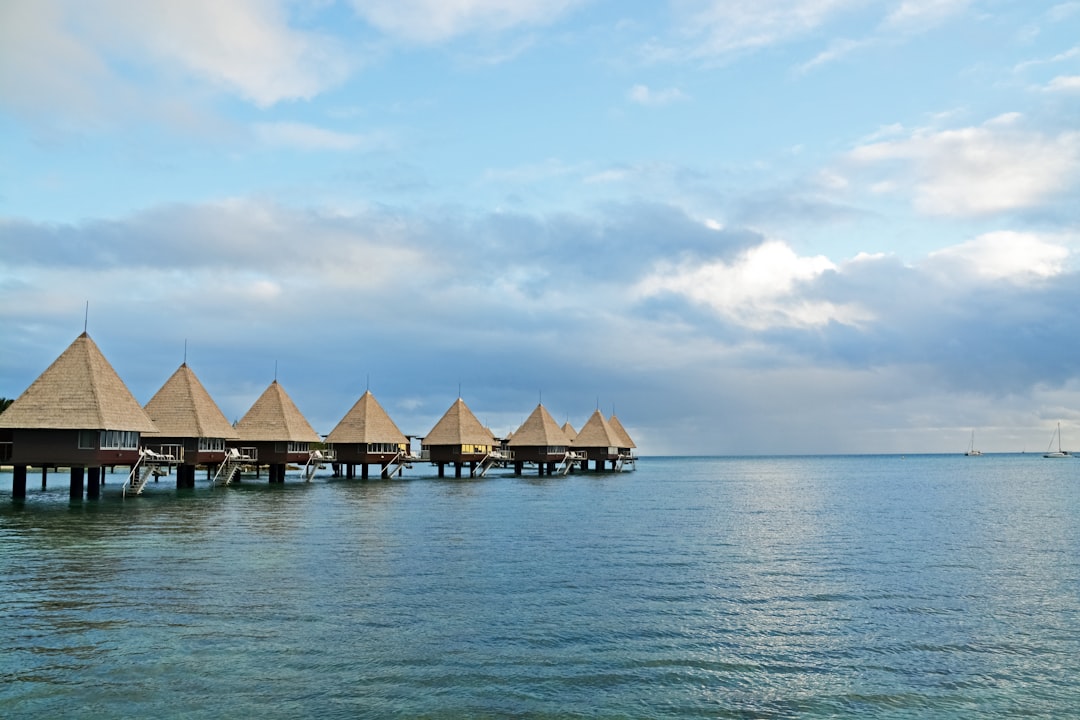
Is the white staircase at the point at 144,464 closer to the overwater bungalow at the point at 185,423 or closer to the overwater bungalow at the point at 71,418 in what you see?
the overwater bungalow at the point at 185,423

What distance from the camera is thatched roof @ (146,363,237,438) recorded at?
50781 mm

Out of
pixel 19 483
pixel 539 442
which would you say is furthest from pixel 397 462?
pixel 19 483

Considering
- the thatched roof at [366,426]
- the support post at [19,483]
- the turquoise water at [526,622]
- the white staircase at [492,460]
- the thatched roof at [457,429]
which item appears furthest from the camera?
the white staircase at [492,460]

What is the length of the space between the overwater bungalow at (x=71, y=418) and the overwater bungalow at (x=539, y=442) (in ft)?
148

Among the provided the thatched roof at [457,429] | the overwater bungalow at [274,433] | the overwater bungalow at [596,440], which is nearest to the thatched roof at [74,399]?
the overwater bungalow at [274,433]

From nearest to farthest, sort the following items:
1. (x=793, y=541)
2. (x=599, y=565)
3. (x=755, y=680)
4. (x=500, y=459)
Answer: (x=755, y=680)
(x=599, y=565)
(x=793, y=541)
(x=500, y=459)

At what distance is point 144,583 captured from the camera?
1828 centimetres

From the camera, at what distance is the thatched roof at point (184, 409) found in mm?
50781

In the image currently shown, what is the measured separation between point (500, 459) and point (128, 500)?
44.2m

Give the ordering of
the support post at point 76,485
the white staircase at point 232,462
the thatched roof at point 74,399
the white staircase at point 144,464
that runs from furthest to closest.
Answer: the white staircase at point 232,462 → the white staircase at point 144,464 → the support post at point 76,485 → the thatched roof at point 74,399

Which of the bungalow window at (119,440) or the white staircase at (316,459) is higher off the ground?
the bungalow window at (119,440)

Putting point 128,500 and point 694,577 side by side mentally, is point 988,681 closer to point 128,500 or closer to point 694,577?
point 694,577

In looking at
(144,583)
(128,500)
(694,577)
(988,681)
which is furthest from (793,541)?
(128,500)

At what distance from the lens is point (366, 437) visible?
6681 centimetres
